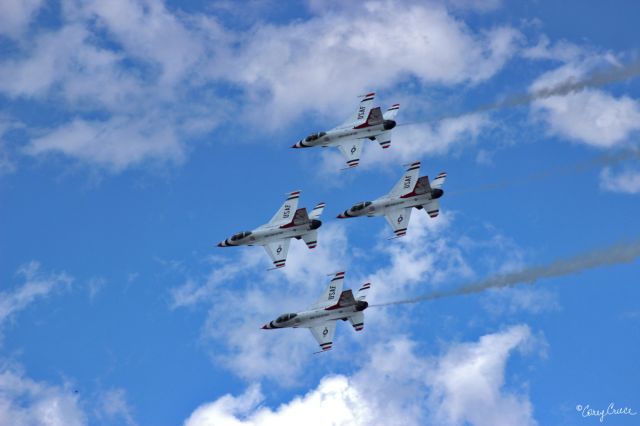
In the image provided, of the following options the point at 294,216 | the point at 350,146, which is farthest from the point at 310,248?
the point at 350,146

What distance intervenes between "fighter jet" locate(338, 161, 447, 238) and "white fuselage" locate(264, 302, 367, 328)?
9.00 meters

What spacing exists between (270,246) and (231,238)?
16.2 feet

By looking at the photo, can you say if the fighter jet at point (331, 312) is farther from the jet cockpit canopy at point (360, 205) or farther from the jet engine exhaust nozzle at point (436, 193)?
the jet engine exhaust nozzle at point (436, 193)

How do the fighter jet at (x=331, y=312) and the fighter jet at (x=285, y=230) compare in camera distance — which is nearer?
the fighter jet at (x=331, y=312)

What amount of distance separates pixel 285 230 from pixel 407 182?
42.3 ft

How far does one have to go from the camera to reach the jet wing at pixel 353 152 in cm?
12431

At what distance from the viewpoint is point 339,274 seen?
12006 centimetres

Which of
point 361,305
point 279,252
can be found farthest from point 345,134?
point 361,305

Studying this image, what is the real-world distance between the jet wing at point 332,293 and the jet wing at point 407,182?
9.70m

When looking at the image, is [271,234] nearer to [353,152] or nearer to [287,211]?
[287,211]

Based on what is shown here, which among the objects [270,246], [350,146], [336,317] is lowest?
[336,317]

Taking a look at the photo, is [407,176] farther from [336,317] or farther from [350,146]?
[336,317]

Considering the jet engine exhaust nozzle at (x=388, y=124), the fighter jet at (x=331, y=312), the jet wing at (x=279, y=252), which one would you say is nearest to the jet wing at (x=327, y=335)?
the fighter jet at (x=331, y=312)

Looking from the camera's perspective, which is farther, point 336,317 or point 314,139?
point 314,139
